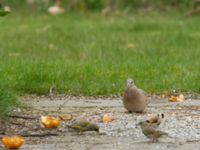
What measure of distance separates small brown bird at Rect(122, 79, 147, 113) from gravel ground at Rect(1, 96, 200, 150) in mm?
68

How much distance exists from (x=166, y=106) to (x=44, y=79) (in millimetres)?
1786

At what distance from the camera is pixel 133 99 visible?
795 cm

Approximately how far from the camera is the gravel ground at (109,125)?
6566 millimetres

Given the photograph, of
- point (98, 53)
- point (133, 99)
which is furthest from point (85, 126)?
point (98, 53)

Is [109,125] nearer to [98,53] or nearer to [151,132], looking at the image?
[151,132]

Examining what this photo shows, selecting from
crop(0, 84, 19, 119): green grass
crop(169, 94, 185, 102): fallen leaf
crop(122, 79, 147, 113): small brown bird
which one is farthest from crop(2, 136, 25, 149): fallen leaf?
crop(169, 94, 185, 102): fallen leaf

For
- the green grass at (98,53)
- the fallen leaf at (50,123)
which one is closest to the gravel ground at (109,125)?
the fallen leaf at (50,123)

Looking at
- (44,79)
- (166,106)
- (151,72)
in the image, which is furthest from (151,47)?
(166,106)

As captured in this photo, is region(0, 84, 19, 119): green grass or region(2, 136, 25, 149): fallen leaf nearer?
region(2, 136, 25, 149): fallen leaf

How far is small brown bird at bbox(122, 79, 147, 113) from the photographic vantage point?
7895 mm

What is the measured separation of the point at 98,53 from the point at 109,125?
5.37m

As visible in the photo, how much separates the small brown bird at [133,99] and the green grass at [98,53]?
1336mm

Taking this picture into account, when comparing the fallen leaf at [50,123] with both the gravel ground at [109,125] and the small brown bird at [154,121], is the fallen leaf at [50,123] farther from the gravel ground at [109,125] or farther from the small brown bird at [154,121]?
the small brown bird at [154,121]

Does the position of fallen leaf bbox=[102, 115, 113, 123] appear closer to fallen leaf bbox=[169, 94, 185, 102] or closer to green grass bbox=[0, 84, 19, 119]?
green grass bbox=[0, 84, 19, 119]
